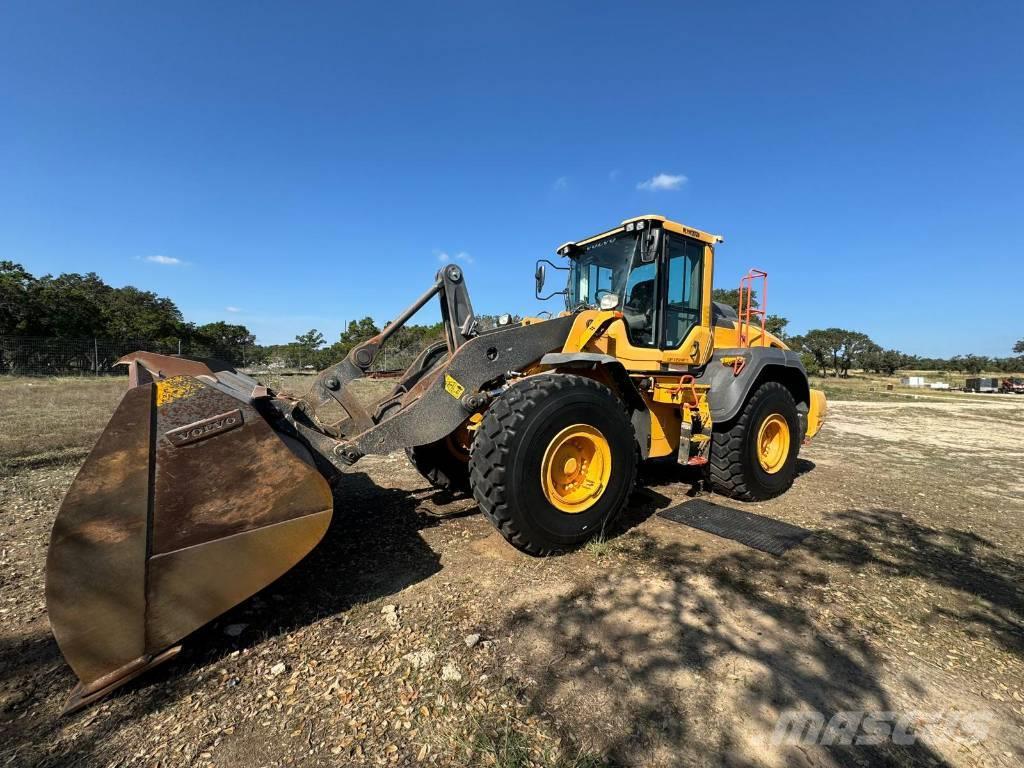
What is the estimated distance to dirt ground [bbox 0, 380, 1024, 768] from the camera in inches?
78.1

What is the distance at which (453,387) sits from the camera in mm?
3676

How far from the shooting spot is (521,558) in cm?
367

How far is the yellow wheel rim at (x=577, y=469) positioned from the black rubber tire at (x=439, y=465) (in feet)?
A: 4.98

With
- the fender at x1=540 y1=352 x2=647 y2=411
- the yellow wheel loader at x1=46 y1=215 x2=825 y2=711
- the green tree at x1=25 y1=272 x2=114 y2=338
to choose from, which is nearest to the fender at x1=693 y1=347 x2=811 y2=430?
the yellow wheel loader at x1=46 y1=215 x2=825 y2=711

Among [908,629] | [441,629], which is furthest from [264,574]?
[908,629]

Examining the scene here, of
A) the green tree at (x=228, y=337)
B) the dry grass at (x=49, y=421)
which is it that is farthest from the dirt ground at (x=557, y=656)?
the green tree at (x=228, y=337)

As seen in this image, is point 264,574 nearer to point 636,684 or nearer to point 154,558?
point 154,558

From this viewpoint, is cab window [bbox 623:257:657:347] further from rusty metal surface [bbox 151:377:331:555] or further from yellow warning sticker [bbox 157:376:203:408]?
yellow warning sticker [bbox 157:376:203:408]

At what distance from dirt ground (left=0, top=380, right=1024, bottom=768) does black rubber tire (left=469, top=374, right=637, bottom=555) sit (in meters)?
0.23

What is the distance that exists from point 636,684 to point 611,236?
426 cm

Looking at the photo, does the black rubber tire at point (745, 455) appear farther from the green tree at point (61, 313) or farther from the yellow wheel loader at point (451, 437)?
the green tree at point (61, 313)

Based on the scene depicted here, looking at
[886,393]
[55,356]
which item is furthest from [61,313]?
[886,393]

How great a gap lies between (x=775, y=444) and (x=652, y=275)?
257 cm

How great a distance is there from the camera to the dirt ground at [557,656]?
198cm
